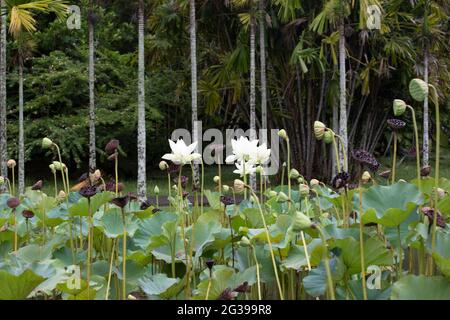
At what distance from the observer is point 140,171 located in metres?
12.6

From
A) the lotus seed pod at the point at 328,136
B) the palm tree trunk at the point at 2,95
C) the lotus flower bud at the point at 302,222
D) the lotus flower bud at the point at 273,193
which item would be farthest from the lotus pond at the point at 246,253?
the palm tree trunk at the point at 2,95

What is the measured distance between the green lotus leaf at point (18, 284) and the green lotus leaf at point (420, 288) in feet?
2.99

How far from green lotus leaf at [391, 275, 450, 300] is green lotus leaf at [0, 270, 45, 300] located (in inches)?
35.9

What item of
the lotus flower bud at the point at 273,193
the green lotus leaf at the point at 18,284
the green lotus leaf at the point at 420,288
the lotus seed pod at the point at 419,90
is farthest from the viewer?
the lotus flower bud at the point at 273,193

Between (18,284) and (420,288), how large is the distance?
103 cm

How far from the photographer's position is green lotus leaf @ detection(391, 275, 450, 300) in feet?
5.69

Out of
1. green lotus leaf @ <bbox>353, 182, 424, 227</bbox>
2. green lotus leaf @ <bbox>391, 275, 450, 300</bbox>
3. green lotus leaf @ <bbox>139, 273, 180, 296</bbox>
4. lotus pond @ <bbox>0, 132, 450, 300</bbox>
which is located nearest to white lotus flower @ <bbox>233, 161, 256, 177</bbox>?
lotus pond @ <bbox>0, 132, 450, 300</bbox>

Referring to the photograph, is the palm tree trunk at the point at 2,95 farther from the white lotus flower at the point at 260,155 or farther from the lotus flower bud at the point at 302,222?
the lotus flower bud at the point at 302,222

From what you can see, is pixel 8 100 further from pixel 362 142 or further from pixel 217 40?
pixel 362 142

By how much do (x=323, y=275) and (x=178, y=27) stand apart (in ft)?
49.2

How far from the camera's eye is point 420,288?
178 cm

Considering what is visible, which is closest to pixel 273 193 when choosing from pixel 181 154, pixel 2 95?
pixel 181 154

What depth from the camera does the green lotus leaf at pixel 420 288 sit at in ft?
5.69

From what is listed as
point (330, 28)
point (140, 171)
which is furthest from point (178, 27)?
point (140, 171)
